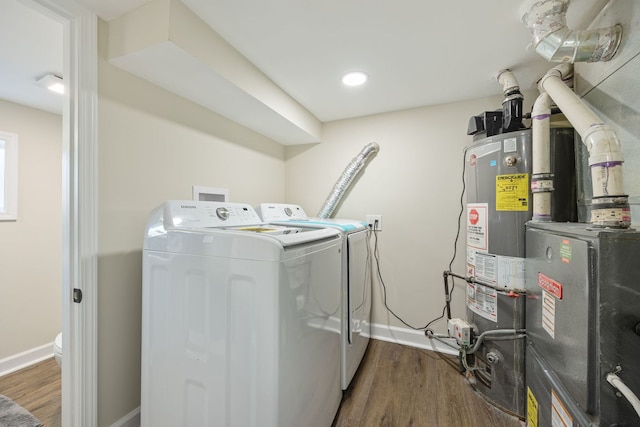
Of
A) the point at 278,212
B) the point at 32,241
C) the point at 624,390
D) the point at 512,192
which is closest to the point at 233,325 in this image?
the point at 624,390

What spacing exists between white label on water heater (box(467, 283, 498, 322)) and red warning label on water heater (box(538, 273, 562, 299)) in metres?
0.57

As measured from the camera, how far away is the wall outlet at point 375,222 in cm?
231

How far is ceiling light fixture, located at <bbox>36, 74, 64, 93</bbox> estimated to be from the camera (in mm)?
1586

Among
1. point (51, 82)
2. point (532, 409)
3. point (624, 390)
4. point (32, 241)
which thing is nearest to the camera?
point (624, 390)

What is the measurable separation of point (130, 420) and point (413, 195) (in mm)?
2358

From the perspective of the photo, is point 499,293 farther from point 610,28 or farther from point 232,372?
point 232,372

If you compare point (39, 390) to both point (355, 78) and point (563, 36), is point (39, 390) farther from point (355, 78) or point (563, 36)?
point (563, 36)

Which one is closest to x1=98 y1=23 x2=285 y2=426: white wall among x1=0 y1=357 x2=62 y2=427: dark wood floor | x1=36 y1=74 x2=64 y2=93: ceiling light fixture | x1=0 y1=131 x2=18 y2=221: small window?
x1=0 y1=357 x2=62 y2=427: dark wood floor

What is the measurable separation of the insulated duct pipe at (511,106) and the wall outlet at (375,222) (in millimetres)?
1128

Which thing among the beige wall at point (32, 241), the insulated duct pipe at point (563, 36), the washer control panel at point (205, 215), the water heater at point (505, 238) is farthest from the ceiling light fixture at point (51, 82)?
the water heater at point (505, 238)

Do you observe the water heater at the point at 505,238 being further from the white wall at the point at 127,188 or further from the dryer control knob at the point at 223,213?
the white wall at the point at 127,188

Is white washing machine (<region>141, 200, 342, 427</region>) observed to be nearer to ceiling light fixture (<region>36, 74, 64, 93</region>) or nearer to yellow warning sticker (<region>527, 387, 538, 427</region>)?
yellow warning sticker (<region>527, 387, 538, 427</region>)

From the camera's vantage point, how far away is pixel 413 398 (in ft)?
5.13

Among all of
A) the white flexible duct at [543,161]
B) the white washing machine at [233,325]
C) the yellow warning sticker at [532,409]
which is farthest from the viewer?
the white flexible duct at [543,161]
